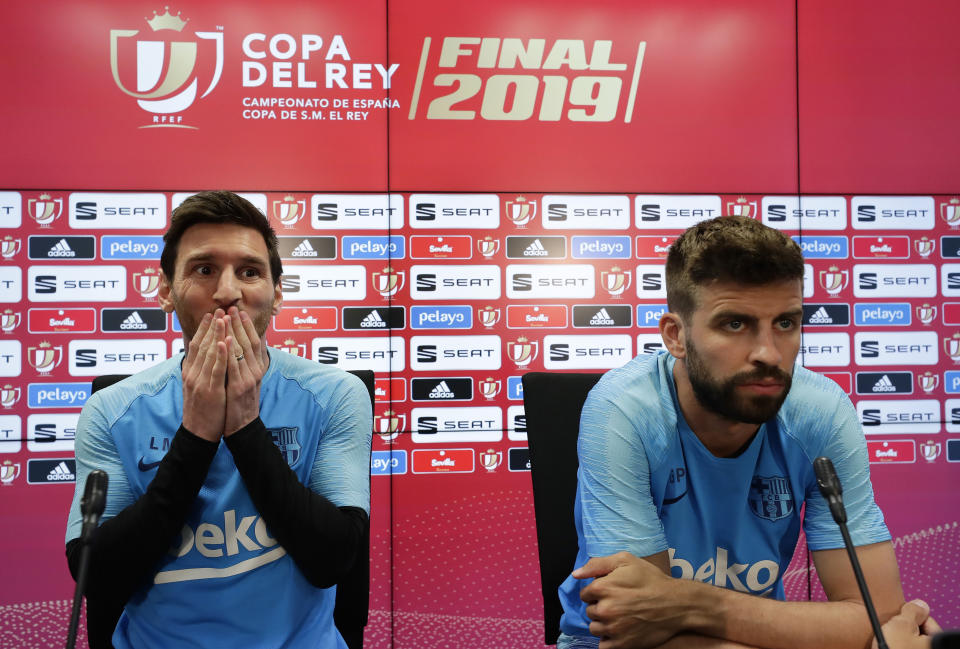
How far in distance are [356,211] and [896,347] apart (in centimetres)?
226

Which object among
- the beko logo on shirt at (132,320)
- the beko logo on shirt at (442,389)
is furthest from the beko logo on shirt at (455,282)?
the beko logo on shirt at (132,320)

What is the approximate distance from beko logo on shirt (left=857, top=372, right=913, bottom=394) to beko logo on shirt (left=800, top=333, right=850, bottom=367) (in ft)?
0.32

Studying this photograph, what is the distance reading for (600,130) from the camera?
2639 mm

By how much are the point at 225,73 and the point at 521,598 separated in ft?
7.67

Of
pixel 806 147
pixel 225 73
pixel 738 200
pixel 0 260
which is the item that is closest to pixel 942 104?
pixel 806 147

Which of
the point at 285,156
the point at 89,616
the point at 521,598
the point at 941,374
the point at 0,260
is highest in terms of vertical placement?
the point at 285,156

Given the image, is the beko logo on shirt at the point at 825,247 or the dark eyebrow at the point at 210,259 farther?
the beko logo on shirt at the point at 825,247

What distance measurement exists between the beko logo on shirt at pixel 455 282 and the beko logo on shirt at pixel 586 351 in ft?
1.01

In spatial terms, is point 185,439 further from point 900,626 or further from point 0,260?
point 0,260

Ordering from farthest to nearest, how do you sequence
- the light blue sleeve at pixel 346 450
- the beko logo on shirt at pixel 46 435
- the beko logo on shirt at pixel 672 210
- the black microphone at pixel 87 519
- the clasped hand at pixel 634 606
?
the beko logo on shirt at pixel 672 210 < the beko logo on shirt at pixel 46 435 < the light blue sleeve at pixel 346 450 < the clasped hand at pixel 634 606 < the black microphone at pixel 87 519

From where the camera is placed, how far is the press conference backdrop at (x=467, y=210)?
97.0 inches

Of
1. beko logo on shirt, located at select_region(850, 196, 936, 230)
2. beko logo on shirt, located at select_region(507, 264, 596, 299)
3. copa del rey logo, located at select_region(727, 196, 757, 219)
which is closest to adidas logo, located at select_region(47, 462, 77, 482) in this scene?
beko logo on shirt, located at select_region(507, 264, 596, 299)

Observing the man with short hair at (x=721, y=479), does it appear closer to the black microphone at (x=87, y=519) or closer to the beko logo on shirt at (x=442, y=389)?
the black microphone at (x=87, y=519)

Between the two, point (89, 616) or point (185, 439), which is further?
point (89, 616)
